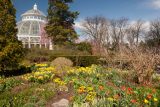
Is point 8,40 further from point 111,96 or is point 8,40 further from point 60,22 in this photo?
point 60,22

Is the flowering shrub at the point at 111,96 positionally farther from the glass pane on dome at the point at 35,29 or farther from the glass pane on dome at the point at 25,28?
the glass pane on dome at the point at 25,28

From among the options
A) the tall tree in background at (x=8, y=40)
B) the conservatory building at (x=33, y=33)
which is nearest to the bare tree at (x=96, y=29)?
the conservatory building at (x=33, y=33)

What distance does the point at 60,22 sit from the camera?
40.1m

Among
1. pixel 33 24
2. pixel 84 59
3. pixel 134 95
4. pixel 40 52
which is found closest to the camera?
pixel 134 95

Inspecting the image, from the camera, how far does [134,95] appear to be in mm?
8789

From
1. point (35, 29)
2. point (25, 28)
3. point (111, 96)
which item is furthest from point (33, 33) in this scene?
point (111, 96)

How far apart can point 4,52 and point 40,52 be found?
1732 centimetres

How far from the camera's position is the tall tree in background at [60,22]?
38.8 meters

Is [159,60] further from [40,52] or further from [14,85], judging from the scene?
[40,52]

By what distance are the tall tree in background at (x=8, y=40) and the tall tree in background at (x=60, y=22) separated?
2318cm

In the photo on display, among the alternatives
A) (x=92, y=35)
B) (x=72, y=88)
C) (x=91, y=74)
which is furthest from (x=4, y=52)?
(x=92, y=35)

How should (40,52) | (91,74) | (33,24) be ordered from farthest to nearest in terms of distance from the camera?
(33,24) → (40,52) → (91,74)

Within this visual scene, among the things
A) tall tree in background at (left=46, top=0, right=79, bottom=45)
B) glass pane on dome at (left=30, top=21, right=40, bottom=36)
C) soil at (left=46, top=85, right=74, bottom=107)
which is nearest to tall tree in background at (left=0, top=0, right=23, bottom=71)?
soil at (left=46, top=85, right=74, bottom=107)

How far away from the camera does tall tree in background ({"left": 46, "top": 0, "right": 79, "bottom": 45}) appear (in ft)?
127
